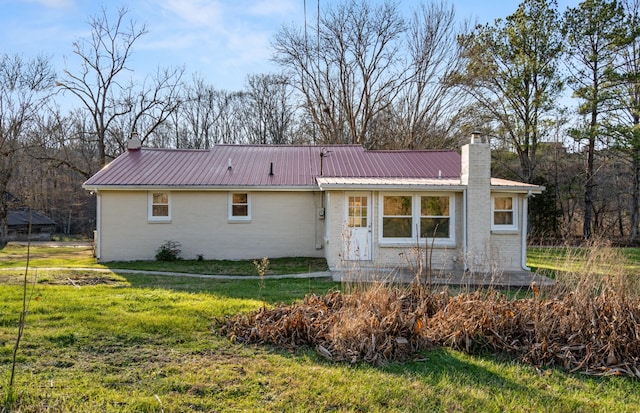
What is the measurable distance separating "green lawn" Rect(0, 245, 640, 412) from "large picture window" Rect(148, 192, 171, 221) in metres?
8.15

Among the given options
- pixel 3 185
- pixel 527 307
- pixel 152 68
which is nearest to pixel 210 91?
pixel 152 68

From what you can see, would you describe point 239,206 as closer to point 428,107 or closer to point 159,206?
point 159,206

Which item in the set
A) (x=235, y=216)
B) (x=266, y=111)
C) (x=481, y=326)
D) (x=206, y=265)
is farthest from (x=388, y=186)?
(x=266, y=111)

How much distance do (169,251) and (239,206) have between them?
2725mm

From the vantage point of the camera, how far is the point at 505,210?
12180 mm

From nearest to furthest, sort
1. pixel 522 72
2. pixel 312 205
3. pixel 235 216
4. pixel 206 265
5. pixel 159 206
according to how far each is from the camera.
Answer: pixel 206 265 → pixel 159 206 → pixel 235 216 → pixel 312 205 → pixel 522 72

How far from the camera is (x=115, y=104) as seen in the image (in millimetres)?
28781

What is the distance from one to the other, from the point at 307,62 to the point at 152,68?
434 inches

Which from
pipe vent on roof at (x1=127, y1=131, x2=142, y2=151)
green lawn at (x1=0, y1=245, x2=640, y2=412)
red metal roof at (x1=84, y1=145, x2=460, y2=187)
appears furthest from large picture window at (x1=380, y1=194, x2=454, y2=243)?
pipe vent on roof at (x1=127, y1=131, x2=142, y2=151)

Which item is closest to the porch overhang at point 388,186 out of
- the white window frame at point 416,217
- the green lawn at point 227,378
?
the white window frame at point 416,217

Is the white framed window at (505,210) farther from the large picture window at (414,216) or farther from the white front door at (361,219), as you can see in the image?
the white front door at (361,219)

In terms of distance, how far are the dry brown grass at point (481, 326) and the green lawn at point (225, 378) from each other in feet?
0.70

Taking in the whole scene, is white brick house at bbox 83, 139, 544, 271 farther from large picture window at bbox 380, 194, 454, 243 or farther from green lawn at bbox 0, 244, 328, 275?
green lawn at bbox 0, 244, 328, 275

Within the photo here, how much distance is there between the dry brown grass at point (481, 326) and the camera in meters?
4.86
